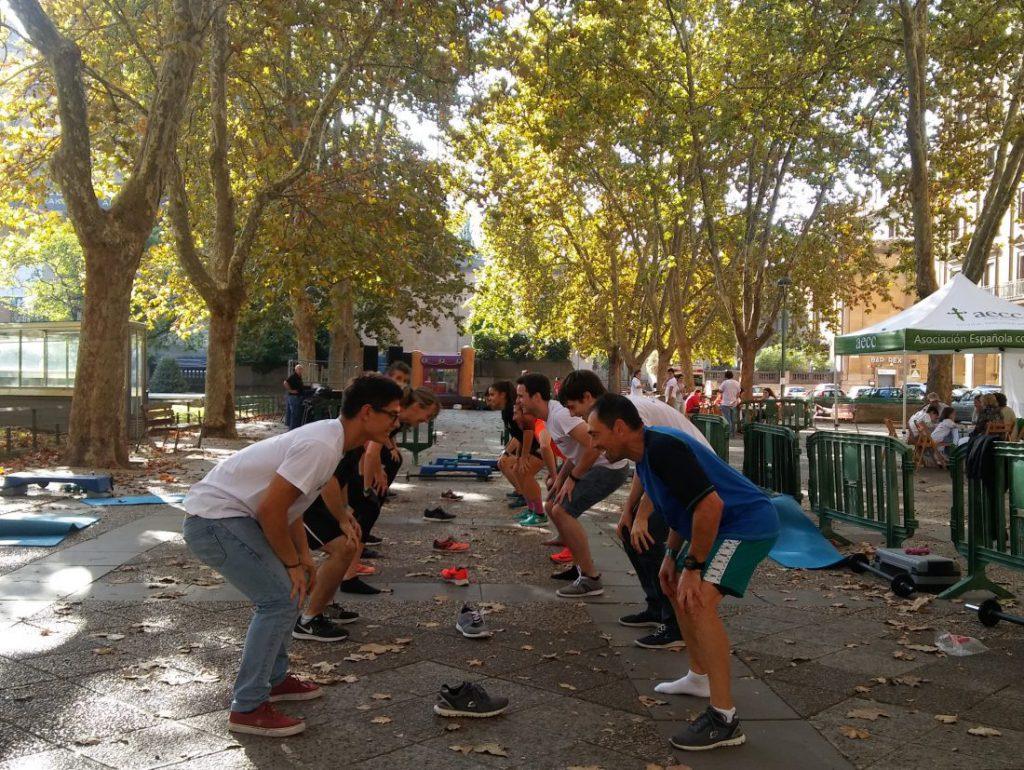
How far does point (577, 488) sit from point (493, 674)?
236 centimetres

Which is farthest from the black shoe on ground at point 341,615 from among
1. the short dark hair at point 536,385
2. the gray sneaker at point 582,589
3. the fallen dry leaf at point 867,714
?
the fallen dry leaf at point 867,714

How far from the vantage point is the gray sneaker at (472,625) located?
19.4 ft

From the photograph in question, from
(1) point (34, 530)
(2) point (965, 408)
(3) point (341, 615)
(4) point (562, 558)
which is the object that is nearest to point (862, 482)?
(4) point (562, 558)

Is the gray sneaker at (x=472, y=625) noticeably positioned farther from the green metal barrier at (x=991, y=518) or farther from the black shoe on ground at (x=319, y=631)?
the green metal barrier at (x=991, y=518)

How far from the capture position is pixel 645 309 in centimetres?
4388

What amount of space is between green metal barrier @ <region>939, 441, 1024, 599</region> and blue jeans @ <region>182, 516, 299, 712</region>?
4.79 m

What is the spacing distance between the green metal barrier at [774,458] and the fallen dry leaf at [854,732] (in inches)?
223

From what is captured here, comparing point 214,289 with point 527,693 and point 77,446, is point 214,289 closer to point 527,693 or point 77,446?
point 77,446

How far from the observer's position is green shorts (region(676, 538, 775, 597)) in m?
4.22

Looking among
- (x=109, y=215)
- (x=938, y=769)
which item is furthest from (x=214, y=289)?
(x=938, y=769)

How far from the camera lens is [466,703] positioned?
14.9ft

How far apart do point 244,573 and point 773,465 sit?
757 cm

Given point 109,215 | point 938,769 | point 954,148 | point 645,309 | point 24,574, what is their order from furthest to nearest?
point 645,309, point 954,148, point 109,215, point 24,574, point 938,769

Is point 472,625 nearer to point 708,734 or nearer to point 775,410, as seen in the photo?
point 708,734
